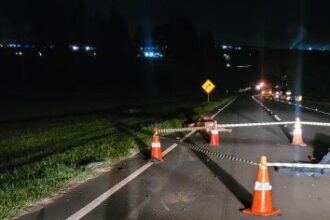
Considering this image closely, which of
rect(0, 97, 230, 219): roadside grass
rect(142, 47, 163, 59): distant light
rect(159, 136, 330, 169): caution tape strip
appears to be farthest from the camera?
rect(142, 47, 163, 59): distant light

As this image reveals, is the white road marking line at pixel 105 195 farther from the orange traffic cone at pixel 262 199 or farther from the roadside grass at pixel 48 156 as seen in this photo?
the orange traffic cone at pixel 262 199

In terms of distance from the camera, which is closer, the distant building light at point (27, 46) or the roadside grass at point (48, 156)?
the roadside grass at point (48, 156)

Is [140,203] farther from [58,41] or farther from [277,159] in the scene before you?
[58,41]

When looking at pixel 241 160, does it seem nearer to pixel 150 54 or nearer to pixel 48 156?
pixel 48 156

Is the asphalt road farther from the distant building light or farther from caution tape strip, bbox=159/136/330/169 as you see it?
the distant building light

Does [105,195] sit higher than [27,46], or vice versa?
[27,46]

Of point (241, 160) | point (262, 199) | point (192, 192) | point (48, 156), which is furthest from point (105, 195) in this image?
point (48, 156)

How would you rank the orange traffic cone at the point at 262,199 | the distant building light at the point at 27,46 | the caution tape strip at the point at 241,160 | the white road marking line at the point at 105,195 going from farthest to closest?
the distant building light at the point at 27,46
the caution tape strip at the point at 241,160
the white road marking line at the point at 105,195
the orange traffic cone at the point at 262,199

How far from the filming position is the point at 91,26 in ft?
457

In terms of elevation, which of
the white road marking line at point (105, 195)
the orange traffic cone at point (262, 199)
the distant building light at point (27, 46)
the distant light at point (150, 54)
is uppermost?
the distant light at point (150, 54)

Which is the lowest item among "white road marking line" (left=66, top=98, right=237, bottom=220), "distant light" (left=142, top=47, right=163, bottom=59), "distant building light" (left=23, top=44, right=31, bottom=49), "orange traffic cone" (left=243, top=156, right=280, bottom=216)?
"white road marking line" (left=66, top=98, right=237, bottom=220)

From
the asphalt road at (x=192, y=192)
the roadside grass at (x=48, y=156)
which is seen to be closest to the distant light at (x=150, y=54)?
the roadside grass at (x=48, y=156)

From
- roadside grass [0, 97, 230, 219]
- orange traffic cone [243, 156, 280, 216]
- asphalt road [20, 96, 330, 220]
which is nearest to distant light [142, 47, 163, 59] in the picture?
roadside grass [0, 97, 230, 219]

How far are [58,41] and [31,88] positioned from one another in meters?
49.3
